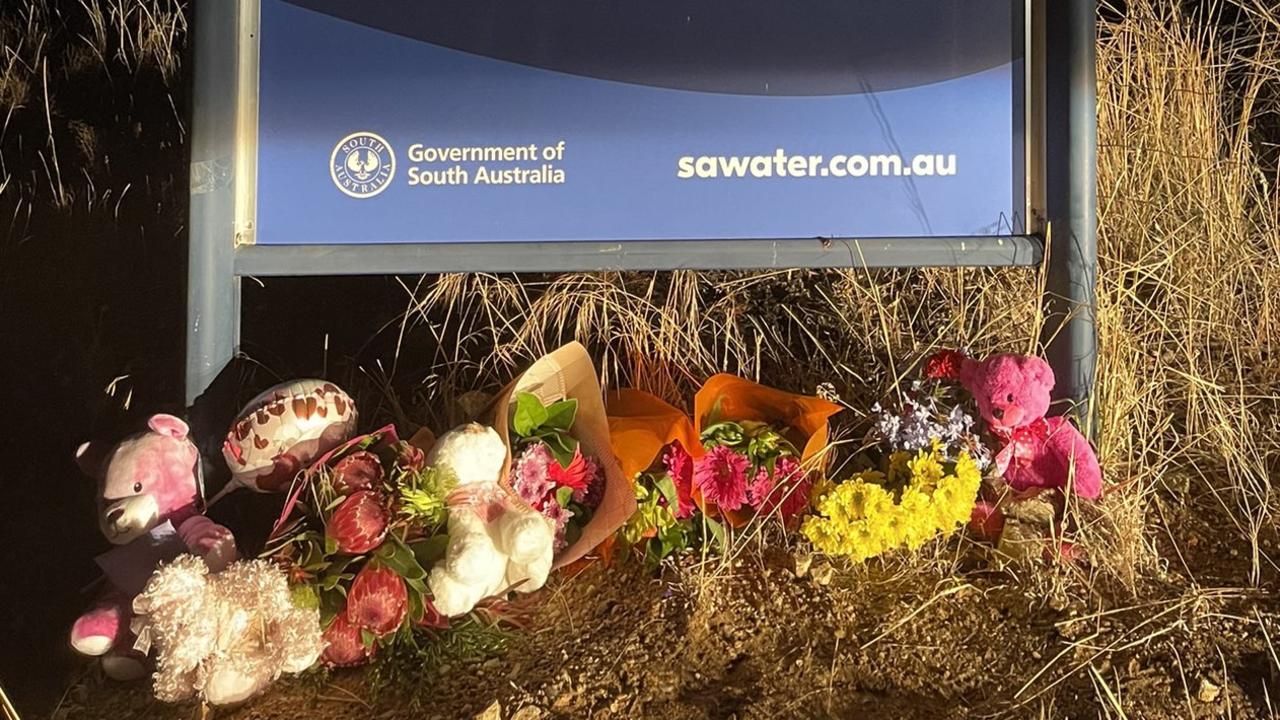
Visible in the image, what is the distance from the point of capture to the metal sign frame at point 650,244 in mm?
1885

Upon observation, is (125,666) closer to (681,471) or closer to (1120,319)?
(681,471)

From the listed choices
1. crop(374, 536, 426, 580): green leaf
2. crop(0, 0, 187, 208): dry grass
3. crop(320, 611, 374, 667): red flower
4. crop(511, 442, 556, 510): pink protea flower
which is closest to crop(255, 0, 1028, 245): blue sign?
crop(511, 442, 556, 510): pink protea flower

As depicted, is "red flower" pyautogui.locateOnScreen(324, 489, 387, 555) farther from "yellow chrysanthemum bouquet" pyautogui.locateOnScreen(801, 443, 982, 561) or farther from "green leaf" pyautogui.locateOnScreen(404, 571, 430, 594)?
"yellow chrysanthemum bouquet" pyautogui.locateOnScreen(801, 443, 982, 561)

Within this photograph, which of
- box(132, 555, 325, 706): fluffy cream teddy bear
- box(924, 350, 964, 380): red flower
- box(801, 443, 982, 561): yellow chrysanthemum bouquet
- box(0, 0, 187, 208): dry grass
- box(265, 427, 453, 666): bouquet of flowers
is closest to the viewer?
box(132, 555, 325, 706): fluffy cream teddy bear

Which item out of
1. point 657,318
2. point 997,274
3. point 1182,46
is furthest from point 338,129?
point 1182,46

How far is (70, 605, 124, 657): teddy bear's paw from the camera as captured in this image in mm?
1570

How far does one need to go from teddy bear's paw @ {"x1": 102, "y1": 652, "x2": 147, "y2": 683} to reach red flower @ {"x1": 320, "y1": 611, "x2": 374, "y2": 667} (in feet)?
1.26

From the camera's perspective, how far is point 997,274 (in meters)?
2.28

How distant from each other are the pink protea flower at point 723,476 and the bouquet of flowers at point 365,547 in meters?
0.48

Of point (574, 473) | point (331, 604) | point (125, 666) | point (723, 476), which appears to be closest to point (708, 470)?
point (723, 476)

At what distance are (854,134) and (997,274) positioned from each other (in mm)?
625

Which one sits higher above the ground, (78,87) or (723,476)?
(78,87)

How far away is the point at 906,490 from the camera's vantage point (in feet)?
5.41

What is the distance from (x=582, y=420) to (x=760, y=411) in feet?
1.24
